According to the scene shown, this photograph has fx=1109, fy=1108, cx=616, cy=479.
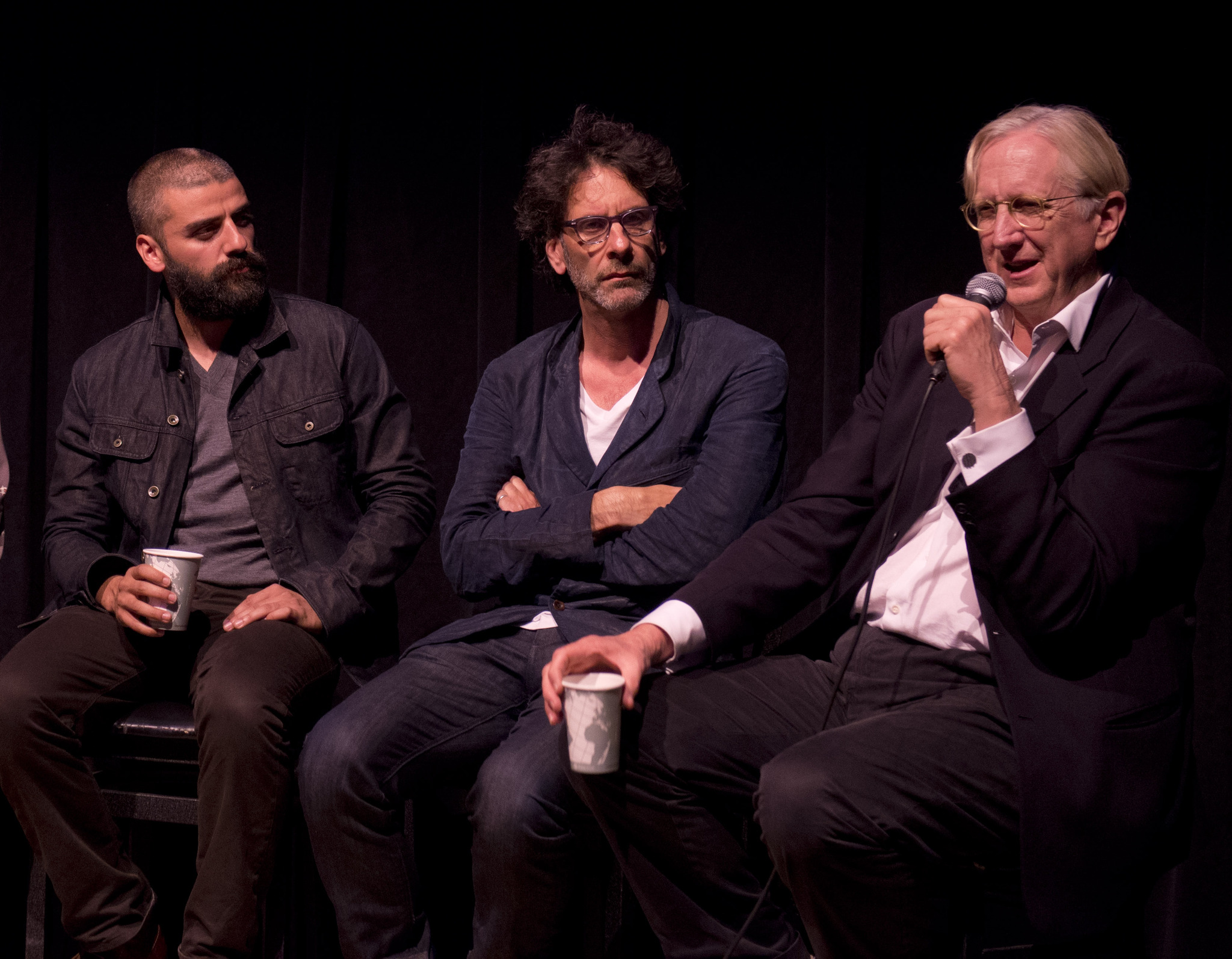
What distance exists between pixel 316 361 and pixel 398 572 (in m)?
0.56

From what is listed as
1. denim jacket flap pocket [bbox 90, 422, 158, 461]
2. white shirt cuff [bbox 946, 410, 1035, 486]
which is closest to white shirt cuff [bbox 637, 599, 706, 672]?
white shirt cuff [bbox 946, 410, 1035, 486]

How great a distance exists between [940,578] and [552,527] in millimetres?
783

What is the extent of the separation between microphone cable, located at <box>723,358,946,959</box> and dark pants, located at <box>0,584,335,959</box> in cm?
94

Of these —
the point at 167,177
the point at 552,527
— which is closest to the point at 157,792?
the point at 552,527

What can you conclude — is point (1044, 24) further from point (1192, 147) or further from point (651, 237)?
point (651, 237)

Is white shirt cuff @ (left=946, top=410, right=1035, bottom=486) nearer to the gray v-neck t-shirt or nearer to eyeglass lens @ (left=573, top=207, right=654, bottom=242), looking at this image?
eyeglass lens @ (left=573, top=207, right=654, bottom=242)

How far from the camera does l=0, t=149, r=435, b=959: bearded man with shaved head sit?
2158 millimetres

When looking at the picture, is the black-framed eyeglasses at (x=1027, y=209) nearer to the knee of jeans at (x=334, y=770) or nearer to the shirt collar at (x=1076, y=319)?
the shirt collar at (x=1076, y=319)

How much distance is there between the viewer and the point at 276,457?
2604 mm

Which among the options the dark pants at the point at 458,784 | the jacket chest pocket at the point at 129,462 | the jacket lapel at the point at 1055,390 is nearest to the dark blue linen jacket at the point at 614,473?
the dark pants at the point at 458,784

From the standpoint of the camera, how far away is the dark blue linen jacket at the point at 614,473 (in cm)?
221

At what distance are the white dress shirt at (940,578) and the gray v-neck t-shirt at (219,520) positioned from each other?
1.15 metres

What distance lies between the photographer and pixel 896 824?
158 centimetres

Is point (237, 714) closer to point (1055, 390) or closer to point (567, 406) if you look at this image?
point (567, 406)
